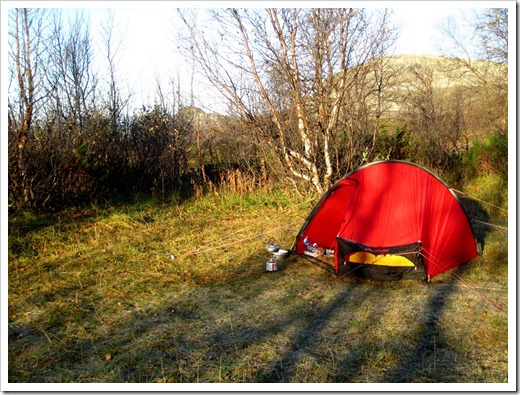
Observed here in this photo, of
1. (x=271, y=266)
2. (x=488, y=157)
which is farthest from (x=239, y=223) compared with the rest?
(x=488, y=157)

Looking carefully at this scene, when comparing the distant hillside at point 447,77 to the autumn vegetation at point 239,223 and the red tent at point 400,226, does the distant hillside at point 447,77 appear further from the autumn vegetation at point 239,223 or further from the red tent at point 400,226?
the red tent at point 400,226

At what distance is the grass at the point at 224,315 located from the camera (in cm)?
345

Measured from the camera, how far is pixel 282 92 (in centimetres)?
873

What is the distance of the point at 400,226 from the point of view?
5.53 metres

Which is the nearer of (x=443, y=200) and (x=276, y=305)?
(x=276, y=305)

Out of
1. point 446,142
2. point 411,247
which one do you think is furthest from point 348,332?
point 446,142

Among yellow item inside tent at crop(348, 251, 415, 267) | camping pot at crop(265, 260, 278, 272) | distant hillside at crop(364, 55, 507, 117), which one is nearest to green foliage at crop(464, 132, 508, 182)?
distant hillside at crop(364, 55, 507, 117)

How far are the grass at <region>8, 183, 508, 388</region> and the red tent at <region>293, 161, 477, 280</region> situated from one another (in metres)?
→ 0.20

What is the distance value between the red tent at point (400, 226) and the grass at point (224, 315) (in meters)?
0.20

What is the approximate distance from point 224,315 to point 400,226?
246 cm

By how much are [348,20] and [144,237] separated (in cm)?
528

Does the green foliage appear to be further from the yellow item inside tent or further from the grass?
the yellow item inside tent

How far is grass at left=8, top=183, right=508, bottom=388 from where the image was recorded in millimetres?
3449

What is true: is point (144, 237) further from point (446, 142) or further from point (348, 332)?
point (446, 142)
